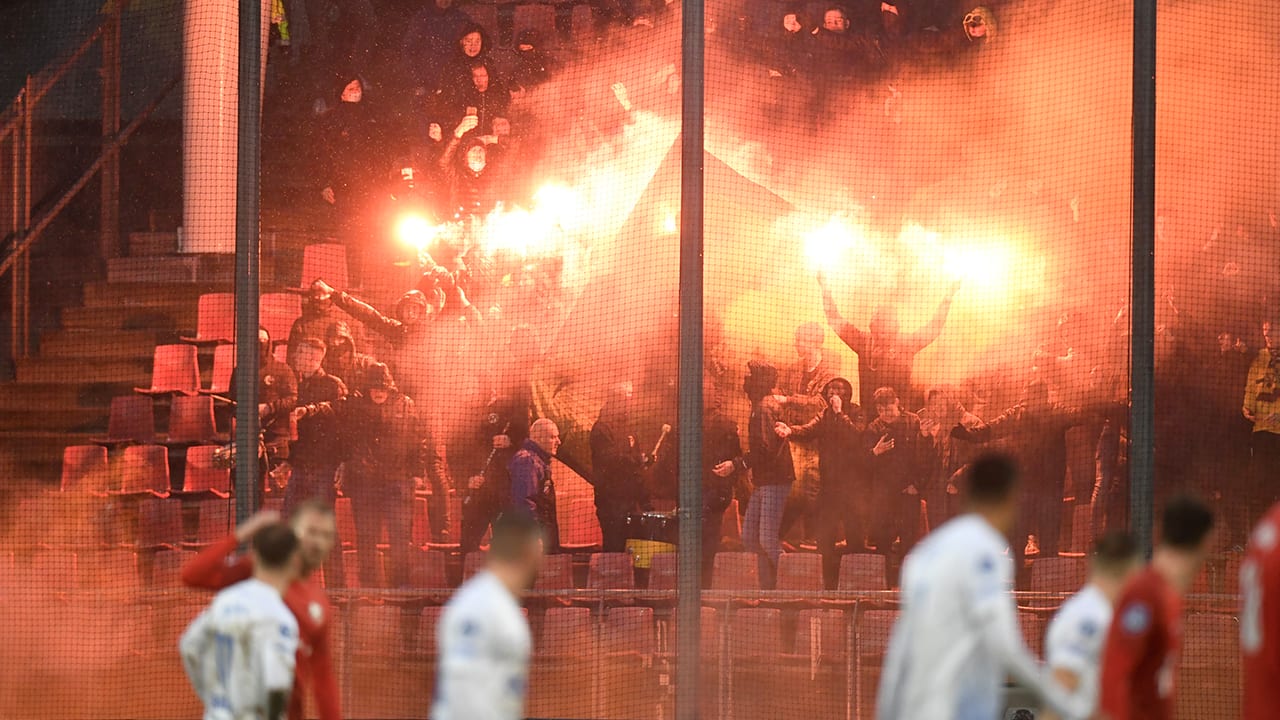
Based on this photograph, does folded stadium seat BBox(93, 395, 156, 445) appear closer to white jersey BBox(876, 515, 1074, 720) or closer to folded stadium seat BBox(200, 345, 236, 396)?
folded stadium seat BBox(200, 345, 236, 396)

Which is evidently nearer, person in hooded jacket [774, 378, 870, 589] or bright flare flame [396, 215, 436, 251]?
person in hooded jacket [774, 378, 870, 589]

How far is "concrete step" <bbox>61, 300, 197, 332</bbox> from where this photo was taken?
1355cm

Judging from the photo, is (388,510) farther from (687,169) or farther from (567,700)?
(687,169)

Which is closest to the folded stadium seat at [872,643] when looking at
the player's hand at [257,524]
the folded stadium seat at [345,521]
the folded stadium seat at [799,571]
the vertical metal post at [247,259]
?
the folded stadium seat at [799,571]

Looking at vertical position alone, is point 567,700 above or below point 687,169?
below

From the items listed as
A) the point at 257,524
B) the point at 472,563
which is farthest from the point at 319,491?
the point at 257,524

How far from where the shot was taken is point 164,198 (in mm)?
14516

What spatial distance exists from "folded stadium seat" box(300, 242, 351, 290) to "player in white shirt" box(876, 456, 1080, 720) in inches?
414

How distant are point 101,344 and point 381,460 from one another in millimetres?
2606

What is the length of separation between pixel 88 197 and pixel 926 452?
809 centimetres

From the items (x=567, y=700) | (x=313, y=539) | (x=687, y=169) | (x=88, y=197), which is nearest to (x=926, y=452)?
(x=567, y=700)

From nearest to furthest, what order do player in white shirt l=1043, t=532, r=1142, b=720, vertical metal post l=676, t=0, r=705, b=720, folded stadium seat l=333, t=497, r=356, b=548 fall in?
player in white shirt l=1043, t=532, r=1142, b=720
vertical metal post l=676, t=0, r=705, b=720
folded stadium seat l=333, t=497, r=356, b=548

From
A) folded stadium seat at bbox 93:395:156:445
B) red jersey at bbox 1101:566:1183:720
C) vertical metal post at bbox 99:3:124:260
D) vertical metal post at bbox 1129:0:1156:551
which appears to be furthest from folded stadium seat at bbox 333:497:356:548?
red jersey at bbox 1101:566:1183:720

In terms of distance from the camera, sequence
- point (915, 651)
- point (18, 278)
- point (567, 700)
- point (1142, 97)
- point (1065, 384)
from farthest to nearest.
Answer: point (1065, 384)
point (18, 278)
point (567, 700)
point (1142, 97)
point (915, 651)
